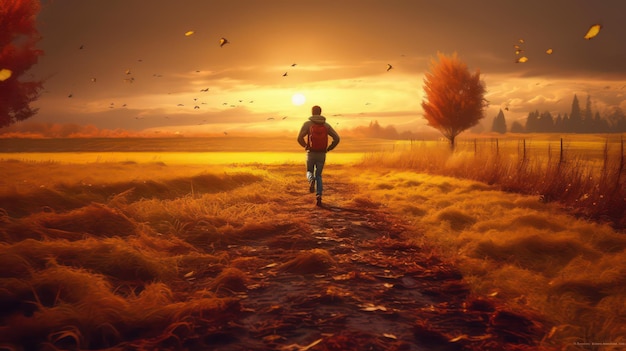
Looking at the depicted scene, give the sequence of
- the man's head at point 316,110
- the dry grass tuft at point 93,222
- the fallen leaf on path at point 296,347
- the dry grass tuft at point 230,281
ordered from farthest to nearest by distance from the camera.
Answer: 1. the man's head at point 316,110
2. the dry grass tuft at point 93,222
3. the dry grass tuft at point 230,281
4. the fallen leaf on path at point 296,347

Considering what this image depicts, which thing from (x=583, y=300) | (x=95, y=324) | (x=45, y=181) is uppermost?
(x=45, y=181)

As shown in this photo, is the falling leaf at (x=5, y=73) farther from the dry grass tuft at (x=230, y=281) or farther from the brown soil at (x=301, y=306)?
the dry grass tuft at (x=230, y=281)

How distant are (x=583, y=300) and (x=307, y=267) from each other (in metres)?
3.45

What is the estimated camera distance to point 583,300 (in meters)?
4.95

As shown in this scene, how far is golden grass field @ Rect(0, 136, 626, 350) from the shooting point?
12.4 feet

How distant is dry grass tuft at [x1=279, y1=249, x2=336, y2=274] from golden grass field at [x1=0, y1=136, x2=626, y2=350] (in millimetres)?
24

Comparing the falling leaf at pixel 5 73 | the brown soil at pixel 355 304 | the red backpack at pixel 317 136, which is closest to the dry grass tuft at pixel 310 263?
the brown soil at pixel 355 304

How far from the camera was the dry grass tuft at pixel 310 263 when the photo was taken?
590 cm

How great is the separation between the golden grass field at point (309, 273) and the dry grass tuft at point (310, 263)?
24mm

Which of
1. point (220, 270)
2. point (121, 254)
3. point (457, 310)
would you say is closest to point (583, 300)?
point (457, 310)

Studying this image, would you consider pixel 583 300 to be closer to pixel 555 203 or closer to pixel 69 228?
pixel 555 203

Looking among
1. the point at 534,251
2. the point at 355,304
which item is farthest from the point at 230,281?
the point at 534,251

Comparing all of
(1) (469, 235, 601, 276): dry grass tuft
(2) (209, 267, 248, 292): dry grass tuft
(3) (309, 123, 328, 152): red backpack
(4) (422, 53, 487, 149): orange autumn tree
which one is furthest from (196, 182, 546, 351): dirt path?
(4) (422, 53, 487, 149): orange autumn tree

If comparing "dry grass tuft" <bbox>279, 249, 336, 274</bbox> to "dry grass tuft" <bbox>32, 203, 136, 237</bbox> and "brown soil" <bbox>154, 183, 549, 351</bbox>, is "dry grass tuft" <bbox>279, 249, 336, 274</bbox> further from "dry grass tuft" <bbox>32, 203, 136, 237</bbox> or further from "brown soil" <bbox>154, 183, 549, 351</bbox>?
"dry grass tuft" <bbox>32, 203, 136, 237</bbox>
